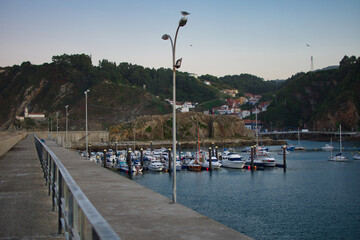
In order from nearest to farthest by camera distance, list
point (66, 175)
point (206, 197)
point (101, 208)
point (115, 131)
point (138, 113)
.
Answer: point (66, 175), point (101, 208), point (206, 197), point (115, 131), point (138, 113)

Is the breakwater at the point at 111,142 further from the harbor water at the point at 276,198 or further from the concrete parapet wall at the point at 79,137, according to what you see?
the harbor water at the point at 276,198

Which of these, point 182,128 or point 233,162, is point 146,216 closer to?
point 233,162

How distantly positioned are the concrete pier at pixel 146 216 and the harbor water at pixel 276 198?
47.0ft

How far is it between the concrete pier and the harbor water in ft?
47.0

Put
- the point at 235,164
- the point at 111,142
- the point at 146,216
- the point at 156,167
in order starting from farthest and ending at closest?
1. the point at 111,142
2. the point at 235,164
3. the point at 156,167
4. the point at 146,216

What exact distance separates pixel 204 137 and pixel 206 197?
106797mm

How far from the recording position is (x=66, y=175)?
23.3ft

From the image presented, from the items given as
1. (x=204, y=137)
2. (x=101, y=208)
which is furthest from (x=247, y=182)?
(x=204, y=137)

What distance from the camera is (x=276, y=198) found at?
40.5 metres

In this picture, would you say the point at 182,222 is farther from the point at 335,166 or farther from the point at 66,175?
the point at 335,166

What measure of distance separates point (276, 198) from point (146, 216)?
1254 inches

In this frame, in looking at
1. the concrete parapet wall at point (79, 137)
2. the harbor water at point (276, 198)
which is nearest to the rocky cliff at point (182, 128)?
the concrete parapet wall at point (79, 137)

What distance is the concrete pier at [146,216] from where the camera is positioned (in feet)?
31.4

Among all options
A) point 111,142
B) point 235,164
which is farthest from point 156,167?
point 111,142
